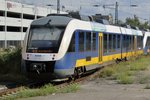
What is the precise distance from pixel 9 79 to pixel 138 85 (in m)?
6.66

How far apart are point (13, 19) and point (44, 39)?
7980 centimetres

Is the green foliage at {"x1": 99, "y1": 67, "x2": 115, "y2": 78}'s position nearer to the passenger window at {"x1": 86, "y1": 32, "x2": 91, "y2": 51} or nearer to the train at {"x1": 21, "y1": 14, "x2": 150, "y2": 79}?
the train at {"x1": 21, "y1": 14, "x2": 150, "y2": 79}

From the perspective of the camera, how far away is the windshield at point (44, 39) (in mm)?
18391

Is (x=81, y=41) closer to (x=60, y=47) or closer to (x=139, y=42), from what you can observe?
(x=60, y=47)

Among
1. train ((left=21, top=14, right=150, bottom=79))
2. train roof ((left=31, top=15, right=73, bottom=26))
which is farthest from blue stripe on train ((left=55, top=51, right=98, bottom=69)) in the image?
train roof ((left=31, top=15, right=73, bottom=26))

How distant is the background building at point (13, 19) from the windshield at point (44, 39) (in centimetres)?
7040

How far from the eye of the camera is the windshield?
724 inches

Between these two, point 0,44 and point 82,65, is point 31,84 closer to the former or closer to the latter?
point 82,65

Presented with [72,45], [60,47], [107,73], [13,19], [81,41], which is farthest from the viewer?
[13,19]

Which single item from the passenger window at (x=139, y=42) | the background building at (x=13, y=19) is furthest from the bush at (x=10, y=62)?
the background building at (x=13, y=19)

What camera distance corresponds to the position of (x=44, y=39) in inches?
738

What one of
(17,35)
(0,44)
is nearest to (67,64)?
(0,44)

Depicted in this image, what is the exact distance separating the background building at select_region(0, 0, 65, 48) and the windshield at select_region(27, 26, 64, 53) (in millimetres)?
70398

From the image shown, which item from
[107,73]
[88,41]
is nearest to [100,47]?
[88,41]
